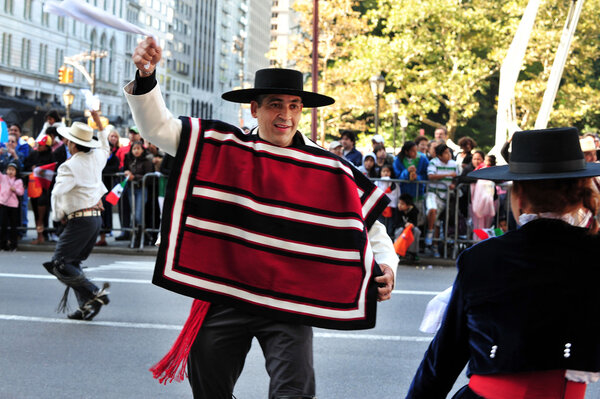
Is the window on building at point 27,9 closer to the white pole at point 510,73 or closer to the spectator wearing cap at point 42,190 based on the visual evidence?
the white pole at point 510,73

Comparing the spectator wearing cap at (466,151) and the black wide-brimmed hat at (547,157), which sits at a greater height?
the spectator wearing cap at (466,151)

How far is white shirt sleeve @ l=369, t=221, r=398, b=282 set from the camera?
416 cm

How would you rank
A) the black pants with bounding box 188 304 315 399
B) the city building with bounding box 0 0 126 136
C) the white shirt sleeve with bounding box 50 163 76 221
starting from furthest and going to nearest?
the city building with bounding box 0 0 126 136, the white shirt sleeve with bounding box 50 163 76 221, the black pants with bounding box 188 304 315 399

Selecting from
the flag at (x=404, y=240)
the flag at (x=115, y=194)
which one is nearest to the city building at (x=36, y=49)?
the flag at (x=115, y=194)

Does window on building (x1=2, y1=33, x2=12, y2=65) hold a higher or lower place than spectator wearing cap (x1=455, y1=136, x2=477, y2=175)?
higher

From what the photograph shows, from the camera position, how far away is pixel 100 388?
623cm

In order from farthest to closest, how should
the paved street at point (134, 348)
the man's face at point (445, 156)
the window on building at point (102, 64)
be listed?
the window on building at point (102, 64) < the man's face at point (445, 156) < the paved street at point (134, 348)

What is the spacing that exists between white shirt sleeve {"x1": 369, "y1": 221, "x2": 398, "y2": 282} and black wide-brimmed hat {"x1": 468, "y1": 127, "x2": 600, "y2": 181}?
1.37 meters

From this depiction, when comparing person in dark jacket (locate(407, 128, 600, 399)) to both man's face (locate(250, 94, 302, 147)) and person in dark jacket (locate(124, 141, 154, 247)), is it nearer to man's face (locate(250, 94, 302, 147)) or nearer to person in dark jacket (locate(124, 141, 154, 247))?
man's face (locate(250, 94, 302, 147))

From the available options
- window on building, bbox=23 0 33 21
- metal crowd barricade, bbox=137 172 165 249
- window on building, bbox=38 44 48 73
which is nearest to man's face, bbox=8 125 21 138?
metal crowd barricade, bbox=137 172 165 249

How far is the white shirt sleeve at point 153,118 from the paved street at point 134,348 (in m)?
2.71

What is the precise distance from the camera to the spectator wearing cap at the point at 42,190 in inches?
604

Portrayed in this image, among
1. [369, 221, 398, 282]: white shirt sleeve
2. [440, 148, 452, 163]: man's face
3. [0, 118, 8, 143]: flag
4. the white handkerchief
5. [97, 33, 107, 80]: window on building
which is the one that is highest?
[97, 33, 107, 80]: window on building

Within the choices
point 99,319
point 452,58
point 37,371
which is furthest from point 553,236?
point 452,58
